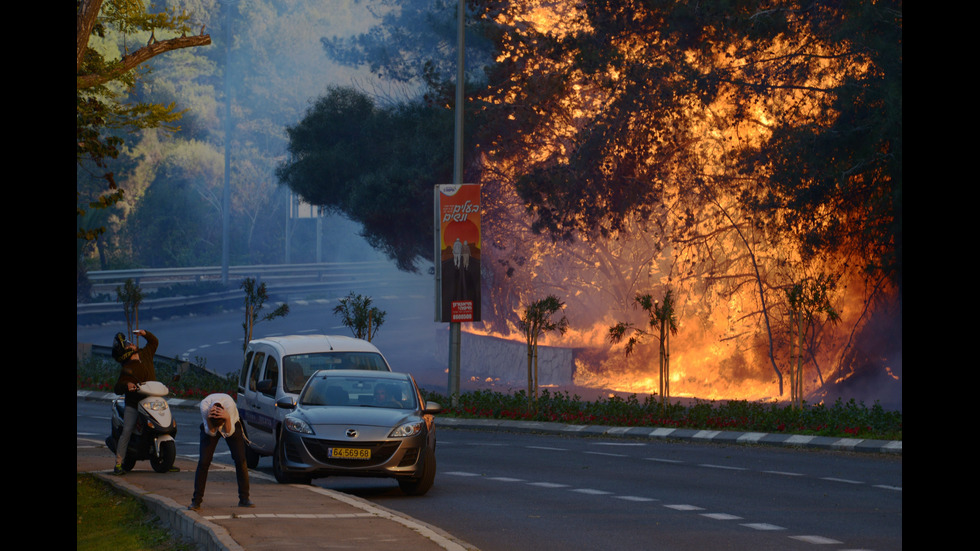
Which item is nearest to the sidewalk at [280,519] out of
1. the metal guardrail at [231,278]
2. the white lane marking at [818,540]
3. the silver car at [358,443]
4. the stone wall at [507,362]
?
the silver car at [358,443]

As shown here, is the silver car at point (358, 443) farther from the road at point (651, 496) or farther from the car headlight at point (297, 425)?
the road at point (651, 496)

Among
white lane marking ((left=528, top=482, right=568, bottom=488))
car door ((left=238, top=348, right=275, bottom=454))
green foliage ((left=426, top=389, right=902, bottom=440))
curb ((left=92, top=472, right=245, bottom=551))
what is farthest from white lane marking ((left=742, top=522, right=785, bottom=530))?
green foliage ((left=426, top=389, right=902, bottom=440))

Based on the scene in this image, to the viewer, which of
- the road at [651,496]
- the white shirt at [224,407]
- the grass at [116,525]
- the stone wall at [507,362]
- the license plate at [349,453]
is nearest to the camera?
the grass at [116,525]

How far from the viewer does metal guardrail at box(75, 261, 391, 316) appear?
60334 mm

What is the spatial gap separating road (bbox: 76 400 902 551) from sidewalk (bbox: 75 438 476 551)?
80 cm

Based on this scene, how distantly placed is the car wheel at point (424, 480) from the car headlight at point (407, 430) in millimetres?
272

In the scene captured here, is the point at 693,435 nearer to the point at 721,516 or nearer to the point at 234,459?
the point at 721,516

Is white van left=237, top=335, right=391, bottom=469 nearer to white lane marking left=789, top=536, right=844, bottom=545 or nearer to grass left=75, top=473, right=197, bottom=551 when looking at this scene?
grass left=75, top=473, right=197, bottom=551

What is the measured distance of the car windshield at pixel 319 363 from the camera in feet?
59.9

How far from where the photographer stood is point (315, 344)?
18.9 metres

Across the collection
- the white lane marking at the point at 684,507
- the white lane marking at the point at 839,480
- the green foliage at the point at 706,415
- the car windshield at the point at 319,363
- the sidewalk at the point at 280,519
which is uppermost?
the car windshield at the point at 319,363
